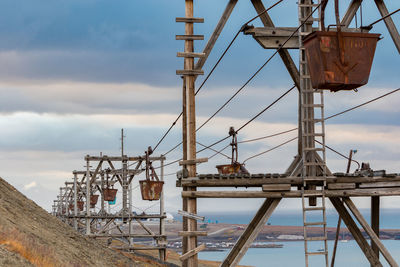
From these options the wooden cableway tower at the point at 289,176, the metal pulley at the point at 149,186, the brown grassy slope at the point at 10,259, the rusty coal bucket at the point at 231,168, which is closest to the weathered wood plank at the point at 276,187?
the wooden cableway tower at the point at 289,176

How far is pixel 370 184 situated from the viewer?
17.2m

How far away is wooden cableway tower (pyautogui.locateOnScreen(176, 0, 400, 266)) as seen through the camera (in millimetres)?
16891

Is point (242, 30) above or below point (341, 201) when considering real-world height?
above

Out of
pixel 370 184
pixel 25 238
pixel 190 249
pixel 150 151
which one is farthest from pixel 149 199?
pixel 25 238

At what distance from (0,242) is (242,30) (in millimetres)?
8519

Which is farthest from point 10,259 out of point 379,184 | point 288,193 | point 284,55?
point 379,184

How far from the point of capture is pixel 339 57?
12281 mm

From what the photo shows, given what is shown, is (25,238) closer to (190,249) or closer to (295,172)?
(190,249)

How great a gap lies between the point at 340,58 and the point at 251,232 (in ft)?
23.1

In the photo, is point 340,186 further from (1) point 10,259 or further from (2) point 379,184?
(1) point 10,259

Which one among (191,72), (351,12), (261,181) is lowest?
(261,181)

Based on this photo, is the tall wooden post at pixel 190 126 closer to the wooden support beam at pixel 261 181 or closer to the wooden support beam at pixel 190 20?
the wooden support beam at pixel 190 20

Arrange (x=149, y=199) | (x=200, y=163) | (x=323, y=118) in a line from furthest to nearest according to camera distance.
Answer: (x=149, y=199)
(x=200, y=163)
(x=323, y=118)

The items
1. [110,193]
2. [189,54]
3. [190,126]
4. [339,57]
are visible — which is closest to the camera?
[339,57]
